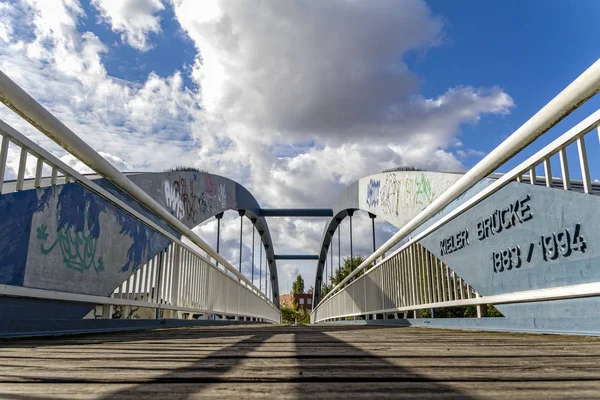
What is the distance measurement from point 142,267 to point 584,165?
10.8 feet

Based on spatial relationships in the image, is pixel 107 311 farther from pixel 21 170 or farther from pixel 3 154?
pixel 3 154

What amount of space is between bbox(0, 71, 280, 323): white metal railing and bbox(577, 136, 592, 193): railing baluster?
267cm

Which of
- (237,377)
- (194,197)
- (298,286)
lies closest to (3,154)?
(237,377)

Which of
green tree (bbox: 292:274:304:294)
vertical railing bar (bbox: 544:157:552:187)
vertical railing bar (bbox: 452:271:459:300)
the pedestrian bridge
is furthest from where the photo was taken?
green tree (bbox: 292:274:304:294)

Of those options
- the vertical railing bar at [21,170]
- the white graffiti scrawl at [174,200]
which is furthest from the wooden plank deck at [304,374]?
the white graffiti scrawl at [174,200]

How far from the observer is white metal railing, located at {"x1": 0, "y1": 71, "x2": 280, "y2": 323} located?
Answer: 223 centimetres

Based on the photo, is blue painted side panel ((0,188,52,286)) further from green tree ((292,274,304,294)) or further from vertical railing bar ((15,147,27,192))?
green tree ((292,274,304,294))

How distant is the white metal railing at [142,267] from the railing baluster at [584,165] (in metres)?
2.67

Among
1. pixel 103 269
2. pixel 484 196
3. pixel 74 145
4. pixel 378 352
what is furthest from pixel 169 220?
pixel 378 352

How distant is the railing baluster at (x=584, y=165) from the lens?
2.06m

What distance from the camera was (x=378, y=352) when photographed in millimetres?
1614

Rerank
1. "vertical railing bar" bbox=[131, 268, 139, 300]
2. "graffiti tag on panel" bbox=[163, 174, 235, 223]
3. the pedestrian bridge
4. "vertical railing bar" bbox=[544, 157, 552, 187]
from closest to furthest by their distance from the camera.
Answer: the pedestrian bridge < "vertical railing bar" bbox=[544, 157, 552, 187] < "vertical railing bar" bbox=[131, 268, 139, 300] < "graffiti tag on panel" bbox=[163, 174, 235, 223]

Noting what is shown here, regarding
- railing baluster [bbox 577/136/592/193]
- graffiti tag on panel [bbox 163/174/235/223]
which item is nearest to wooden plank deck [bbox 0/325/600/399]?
railing baluster [bbox 577/136/592/193]

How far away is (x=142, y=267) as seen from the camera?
3.87 m
